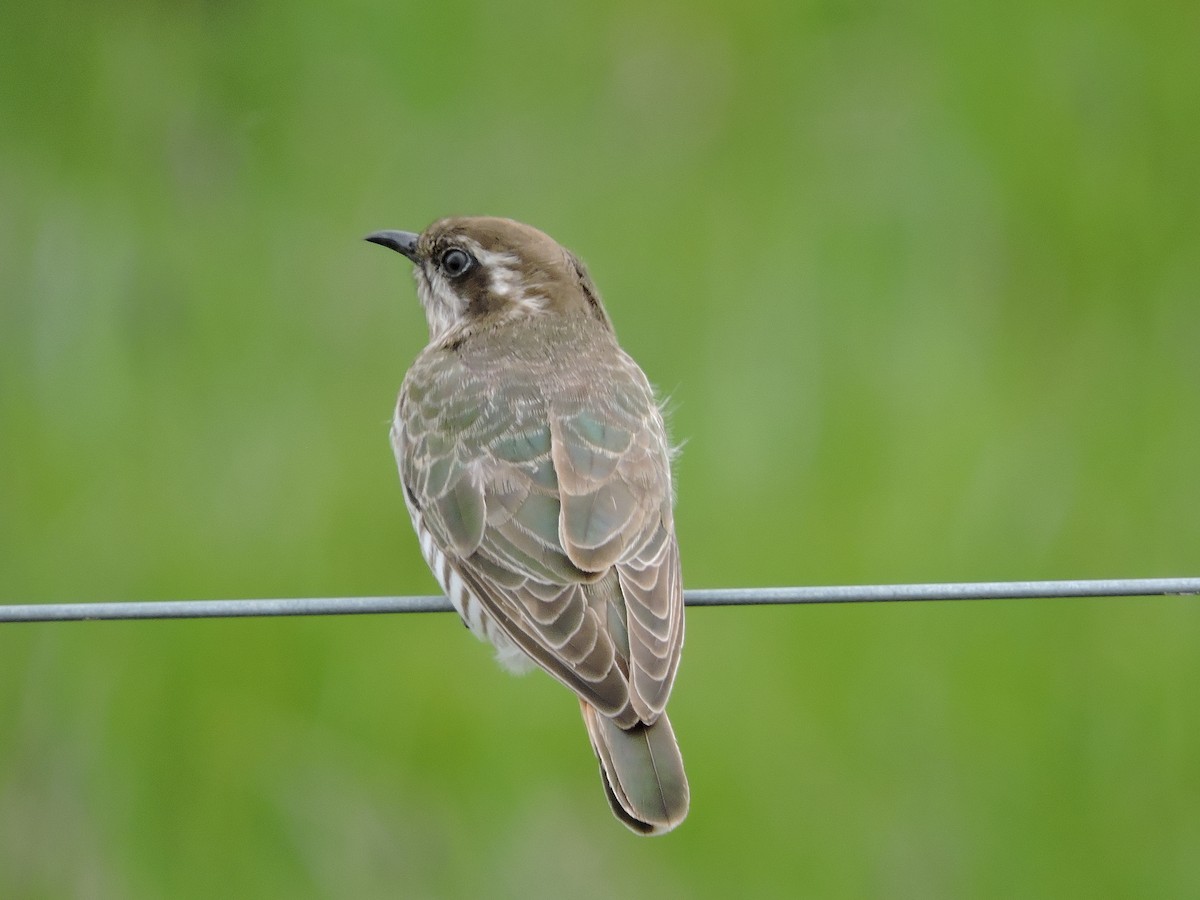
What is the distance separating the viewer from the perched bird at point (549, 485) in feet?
14.2

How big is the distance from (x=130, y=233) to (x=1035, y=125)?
3671 millimetres

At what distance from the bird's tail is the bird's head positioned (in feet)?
6.45

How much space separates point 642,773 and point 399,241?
258 cm

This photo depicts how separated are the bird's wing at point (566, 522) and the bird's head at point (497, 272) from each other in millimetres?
555

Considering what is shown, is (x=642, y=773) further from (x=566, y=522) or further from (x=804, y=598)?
(x=566, y=522)

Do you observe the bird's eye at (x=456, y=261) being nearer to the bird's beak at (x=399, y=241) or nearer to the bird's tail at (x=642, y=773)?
the bird's beak at (x=399, y=241)

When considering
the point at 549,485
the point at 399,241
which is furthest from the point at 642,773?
the point at 399,241

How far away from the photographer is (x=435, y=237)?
6.03m

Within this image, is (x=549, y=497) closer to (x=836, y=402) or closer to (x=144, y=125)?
(x=836, y=402)

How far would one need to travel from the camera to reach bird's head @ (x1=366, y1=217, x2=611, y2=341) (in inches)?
235

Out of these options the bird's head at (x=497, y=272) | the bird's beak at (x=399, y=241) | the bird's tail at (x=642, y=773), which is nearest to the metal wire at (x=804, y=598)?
the bird's tail at (x=642, y=773)

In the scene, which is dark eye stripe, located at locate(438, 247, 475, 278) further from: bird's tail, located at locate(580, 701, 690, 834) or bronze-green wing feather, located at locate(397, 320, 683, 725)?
bird's tail, located at locate(580, 701, 690, 834)

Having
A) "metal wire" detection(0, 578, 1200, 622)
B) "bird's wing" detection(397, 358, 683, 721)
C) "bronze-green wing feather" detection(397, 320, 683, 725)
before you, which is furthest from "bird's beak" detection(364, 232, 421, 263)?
"metal wire" detection(0, 578, 1200, 622)

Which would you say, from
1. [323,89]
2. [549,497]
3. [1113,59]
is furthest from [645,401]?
[1113,59]
